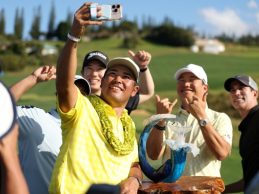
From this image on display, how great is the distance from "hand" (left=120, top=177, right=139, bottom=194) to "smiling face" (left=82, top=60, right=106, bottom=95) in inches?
57.7

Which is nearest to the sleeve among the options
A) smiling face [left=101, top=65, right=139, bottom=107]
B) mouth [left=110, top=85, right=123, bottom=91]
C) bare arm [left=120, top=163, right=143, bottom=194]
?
smiling face [left=101, top=65, right=139, bottom=107]

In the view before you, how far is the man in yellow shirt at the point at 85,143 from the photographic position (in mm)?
2750

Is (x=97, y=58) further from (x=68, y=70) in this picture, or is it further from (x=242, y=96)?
(x=68, y=70)

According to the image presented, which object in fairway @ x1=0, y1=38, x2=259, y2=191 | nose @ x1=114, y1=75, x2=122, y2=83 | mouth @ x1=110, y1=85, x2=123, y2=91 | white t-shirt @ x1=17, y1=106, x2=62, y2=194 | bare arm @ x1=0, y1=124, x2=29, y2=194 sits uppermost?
bare arm @ x1=0, y1=124, x2=29, y2=194

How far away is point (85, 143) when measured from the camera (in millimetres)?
2855

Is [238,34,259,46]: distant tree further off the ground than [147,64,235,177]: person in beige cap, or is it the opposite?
[147,64,235,177]: person in beige cap

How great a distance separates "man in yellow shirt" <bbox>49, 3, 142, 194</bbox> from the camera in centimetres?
275

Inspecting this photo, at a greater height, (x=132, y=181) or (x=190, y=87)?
(x=190, y=87)

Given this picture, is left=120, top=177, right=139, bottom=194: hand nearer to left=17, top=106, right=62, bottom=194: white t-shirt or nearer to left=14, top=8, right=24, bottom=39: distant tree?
left=17, top=106, right=62, bottom=194: white t-shirt

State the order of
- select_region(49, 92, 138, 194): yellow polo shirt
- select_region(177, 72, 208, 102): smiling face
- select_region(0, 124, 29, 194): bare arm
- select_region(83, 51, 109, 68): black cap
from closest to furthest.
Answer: select_region(0, 124, 29, 194): bare arm, select_region(49, 92, 138, 194): yellow polo shirt, select_region(177, 72, 208, 102): smiling face, select_region(83, 51, 109, 68): black cap

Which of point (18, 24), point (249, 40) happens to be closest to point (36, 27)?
point (18, 24)

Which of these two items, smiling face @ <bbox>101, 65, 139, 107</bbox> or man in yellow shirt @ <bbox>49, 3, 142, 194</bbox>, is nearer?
man in yellow shirt @ <bbox>49, 3, 142, 194</bbox>

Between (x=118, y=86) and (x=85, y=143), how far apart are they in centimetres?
49

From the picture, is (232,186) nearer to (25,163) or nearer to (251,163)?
(251,163)
